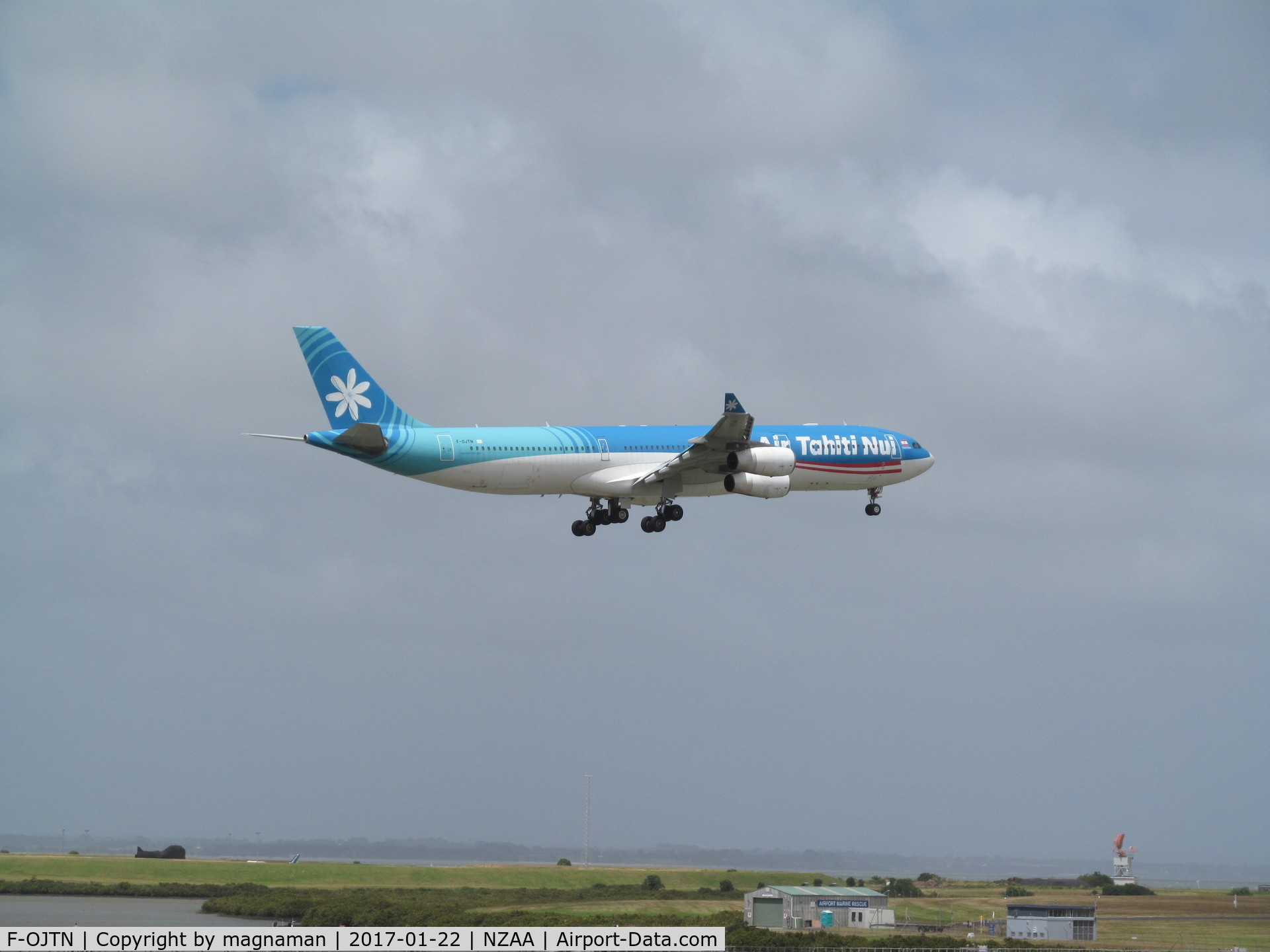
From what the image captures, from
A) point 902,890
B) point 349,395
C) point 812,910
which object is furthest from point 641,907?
point 349,395

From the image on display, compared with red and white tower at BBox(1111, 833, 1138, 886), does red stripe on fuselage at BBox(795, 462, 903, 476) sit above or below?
above

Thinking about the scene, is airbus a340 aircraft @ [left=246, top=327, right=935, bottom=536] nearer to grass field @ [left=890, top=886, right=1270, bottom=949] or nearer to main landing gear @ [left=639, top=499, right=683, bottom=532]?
main landing gear @ [left=639, top=499, right=683, bottom=532]

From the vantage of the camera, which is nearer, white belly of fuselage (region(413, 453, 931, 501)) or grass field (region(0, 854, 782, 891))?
white belly of fuselage (region(413, 453, 931, 501))

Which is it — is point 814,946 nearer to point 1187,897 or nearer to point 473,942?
point 473,942

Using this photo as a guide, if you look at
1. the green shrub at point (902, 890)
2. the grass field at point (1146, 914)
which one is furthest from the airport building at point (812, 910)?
the green shrub at point (902, 890)

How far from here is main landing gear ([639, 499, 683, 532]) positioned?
6231 centimetres

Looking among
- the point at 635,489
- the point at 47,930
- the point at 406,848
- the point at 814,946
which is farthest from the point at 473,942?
the point at 406,848

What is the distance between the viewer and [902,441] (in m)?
68.7

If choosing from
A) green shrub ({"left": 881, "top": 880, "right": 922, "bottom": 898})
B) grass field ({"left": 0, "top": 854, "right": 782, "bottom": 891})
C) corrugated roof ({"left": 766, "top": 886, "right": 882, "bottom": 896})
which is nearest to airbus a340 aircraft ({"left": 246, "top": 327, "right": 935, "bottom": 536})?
corrugated roof ({"left": 766, "top": 886, "right": 882, "bottom": 896})

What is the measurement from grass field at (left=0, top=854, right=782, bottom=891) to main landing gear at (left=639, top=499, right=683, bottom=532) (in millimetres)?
29585

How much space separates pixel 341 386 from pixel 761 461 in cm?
1808

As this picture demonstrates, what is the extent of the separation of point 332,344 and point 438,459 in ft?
22.9

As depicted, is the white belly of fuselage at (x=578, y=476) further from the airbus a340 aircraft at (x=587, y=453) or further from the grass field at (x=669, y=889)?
the grass field at (x=669, y=889)

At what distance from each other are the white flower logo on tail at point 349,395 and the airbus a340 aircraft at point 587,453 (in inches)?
1.5
